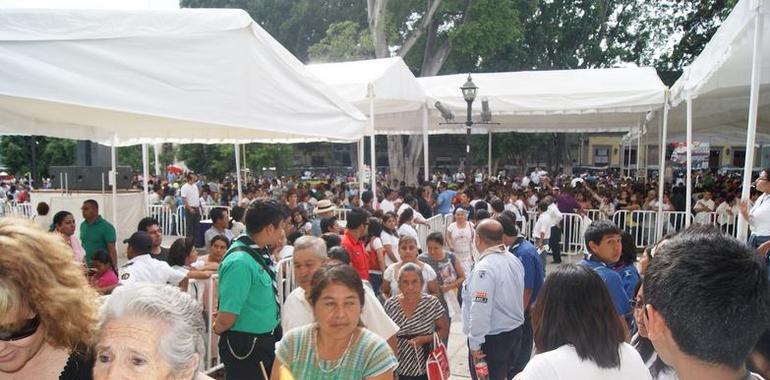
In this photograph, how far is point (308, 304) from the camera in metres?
3.19

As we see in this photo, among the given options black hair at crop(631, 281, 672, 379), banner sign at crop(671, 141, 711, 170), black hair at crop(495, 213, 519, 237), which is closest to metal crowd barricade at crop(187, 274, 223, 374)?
black hair at crop(495, 213, 519, 237)

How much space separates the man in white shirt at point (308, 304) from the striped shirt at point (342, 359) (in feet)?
1.71

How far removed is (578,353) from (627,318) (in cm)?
175

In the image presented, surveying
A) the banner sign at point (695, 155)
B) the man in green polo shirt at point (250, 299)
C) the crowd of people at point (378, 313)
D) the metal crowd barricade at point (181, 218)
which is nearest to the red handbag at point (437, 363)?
the crowd of people at point (378, 313)

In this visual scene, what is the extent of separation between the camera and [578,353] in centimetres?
203

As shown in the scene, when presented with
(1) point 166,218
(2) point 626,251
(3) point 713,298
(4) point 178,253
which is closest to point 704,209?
(2) point 626,251

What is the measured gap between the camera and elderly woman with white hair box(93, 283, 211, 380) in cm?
160

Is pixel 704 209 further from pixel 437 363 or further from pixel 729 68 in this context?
pixel 437 363

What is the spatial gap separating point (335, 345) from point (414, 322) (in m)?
1.43

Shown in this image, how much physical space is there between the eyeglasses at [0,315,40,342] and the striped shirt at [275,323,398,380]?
1.04m

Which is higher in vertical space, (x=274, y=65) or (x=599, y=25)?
(x=599, y=25)

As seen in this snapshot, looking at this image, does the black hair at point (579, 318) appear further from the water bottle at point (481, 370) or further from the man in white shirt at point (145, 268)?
the man in white shirt at point (145, 268)

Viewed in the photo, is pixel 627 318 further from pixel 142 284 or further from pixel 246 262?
pixel 142 284

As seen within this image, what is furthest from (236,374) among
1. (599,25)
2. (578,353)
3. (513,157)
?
(513,157)
